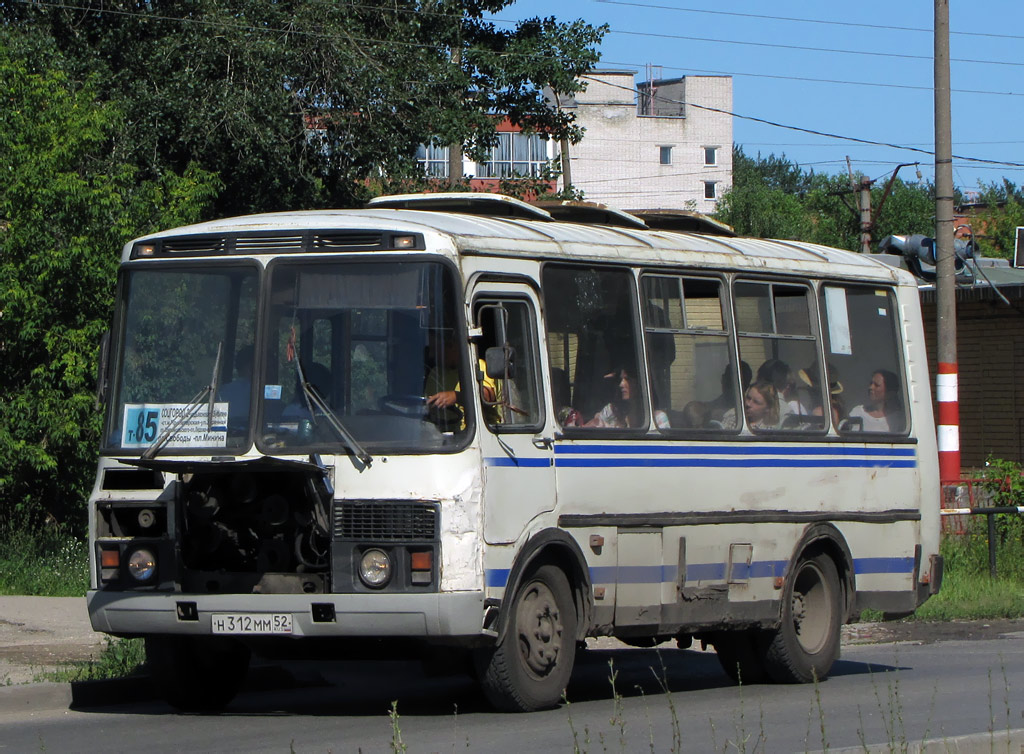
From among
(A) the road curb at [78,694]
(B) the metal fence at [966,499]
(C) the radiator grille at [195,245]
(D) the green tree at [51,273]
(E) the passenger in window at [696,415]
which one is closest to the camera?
(C) the radiator grille at [195,245]

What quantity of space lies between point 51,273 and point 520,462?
29.3 ft

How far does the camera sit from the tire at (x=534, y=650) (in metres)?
8.60

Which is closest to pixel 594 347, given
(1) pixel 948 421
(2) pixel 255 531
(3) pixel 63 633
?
(2) pixel 255 531

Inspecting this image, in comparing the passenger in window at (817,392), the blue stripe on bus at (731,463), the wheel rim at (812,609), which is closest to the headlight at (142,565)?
the blue stripe on bus at (731,463)

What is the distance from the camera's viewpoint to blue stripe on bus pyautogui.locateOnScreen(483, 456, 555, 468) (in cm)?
852

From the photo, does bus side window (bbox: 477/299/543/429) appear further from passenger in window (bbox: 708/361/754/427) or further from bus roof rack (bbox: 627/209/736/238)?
bus roof rack (bbox: 627/209/736/238)

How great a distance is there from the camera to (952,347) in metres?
19.4

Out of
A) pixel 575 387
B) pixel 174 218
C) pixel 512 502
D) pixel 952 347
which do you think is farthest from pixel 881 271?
pixel 174 218

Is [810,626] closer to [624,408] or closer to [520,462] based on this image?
[624,408]

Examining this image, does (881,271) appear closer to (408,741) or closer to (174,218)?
(408,741)

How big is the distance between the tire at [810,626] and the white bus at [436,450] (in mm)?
148

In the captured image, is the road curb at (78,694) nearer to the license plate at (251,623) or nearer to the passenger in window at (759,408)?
the license plate at (251,623)

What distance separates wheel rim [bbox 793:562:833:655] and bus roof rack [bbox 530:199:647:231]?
8.74ft

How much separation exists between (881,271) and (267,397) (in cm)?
544
